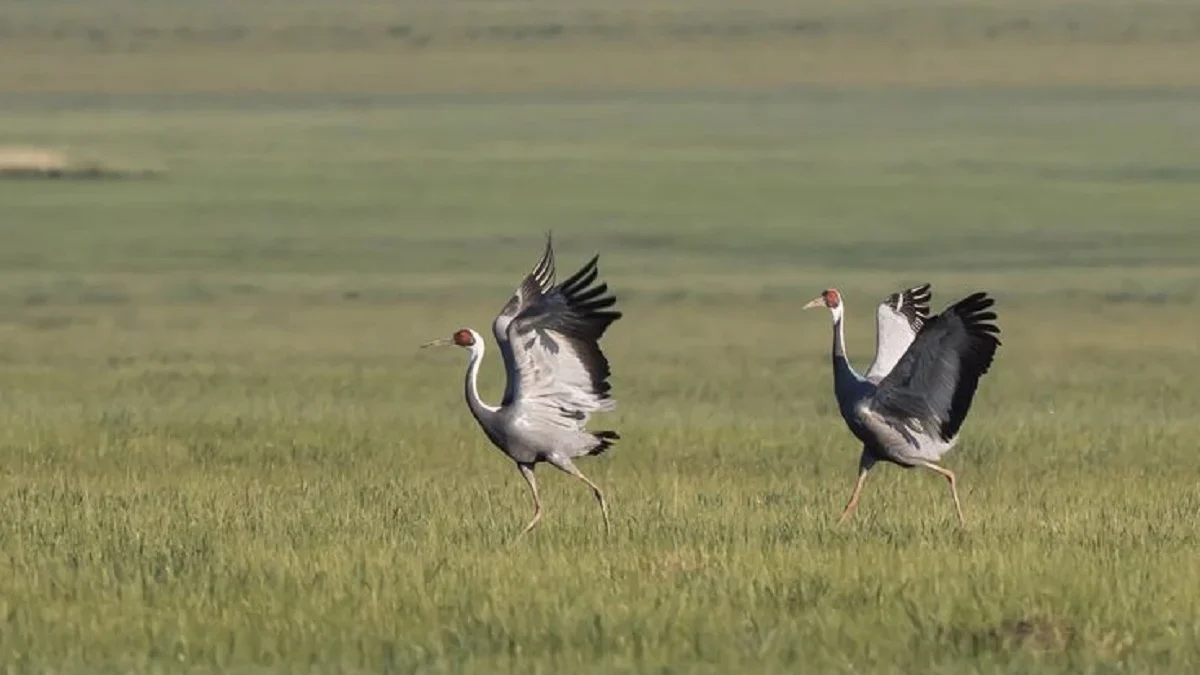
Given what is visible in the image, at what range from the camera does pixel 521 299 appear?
453 inches

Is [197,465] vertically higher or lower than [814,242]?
lower

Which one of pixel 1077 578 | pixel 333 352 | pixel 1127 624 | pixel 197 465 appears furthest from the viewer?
pixel 333 352

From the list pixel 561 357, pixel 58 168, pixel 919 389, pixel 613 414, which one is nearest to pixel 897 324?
pixel 919 389

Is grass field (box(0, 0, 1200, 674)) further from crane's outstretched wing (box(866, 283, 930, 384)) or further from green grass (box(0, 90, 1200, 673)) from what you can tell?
crane's outstretched wing (box(866, 283, 930, 384))

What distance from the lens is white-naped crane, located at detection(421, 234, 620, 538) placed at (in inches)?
451

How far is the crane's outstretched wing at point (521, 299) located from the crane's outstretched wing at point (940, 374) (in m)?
1.42

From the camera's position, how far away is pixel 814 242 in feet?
129

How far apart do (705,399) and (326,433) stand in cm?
515

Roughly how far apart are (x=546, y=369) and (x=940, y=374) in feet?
5.20

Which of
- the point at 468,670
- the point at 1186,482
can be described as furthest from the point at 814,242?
the point at 468,670

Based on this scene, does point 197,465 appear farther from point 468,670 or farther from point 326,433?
point 468,670

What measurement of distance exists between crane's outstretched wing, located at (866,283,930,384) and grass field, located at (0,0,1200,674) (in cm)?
66

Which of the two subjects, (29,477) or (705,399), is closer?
(29,477)

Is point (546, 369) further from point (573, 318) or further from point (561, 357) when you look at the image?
point (573, 318)
